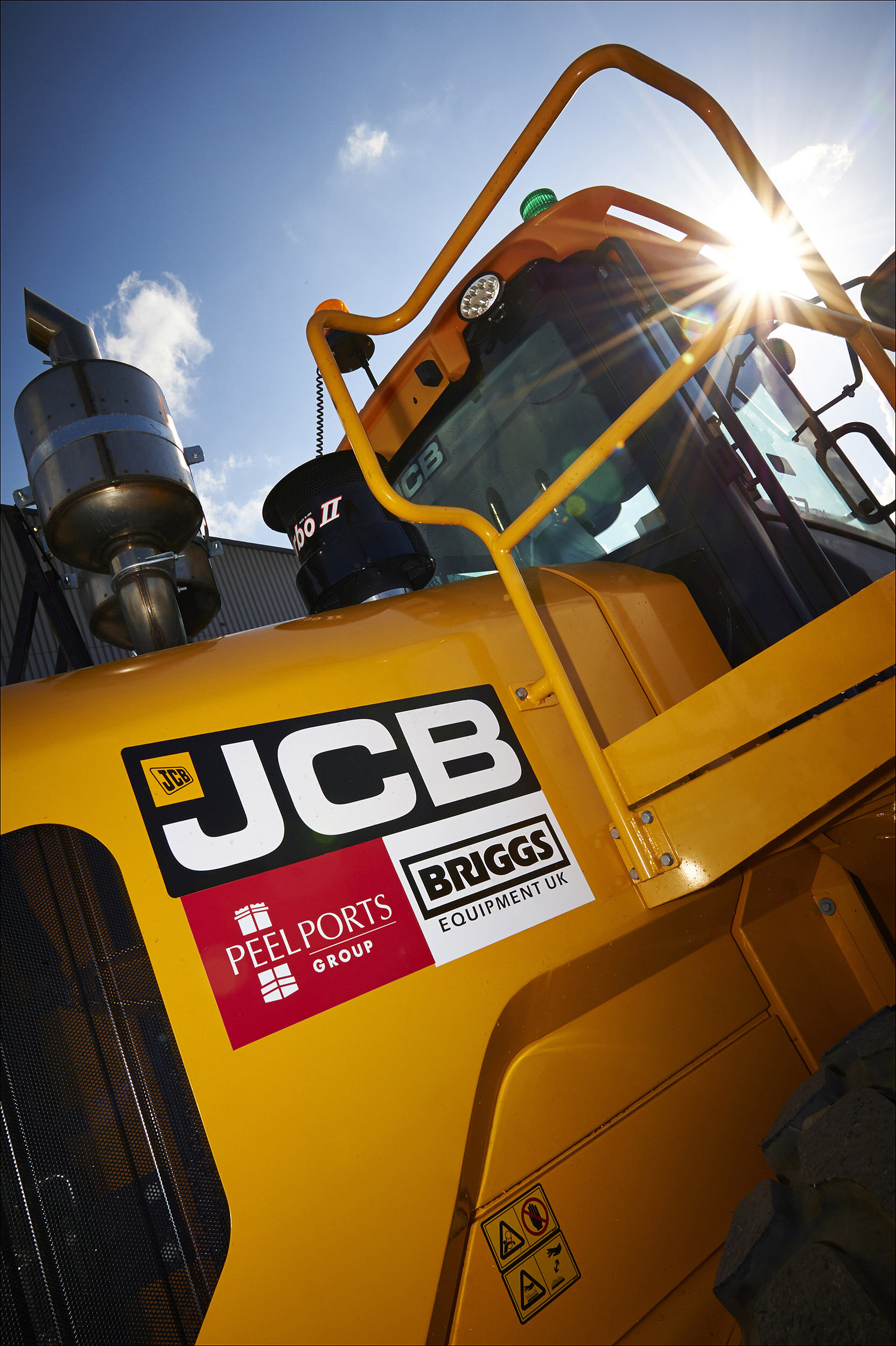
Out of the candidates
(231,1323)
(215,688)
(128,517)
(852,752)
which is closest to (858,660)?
(852,752)

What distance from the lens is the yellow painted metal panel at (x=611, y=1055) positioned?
1.14 metres

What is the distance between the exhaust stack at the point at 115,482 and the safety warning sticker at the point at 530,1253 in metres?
1.18

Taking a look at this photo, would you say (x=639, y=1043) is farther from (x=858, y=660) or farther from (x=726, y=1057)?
(x=858, y=660)

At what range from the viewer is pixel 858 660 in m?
1.26

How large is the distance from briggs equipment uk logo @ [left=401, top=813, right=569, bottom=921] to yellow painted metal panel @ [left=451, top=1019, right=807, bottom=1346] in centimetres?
40

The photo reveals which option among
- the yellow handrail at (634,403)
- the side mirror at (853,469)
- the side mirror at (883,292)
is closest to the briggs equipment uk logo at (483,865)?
the yellow handrail at (634,403)

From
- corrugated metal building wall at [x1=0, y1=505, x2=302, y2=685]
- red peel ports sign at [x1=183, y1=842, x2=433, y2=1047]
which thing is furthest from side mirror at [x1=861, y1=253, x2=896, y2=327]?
corrugated metal building wall at [x1=0, y1=505, x2=302, y2=685]

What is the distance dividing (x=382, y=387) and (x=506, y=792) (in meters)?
1.57

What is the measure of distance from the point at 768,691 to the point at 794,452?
1.45 metres

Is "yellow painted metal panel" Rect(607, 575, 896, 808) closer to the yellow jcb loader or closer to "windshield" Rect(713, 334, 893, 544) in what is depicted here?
the yellow jcb loader

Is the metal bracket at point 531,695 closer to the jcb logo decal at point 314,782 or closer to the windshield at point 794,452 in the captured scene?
the jcb logo decal at point 314,782

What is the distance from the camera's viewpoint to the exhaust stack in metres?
1.64

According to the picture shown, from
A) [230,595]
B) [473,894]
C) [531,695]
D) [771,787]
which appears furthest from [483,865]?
[230,595]

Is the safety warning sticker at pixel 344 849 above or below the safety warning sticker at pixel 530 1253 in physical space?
above
